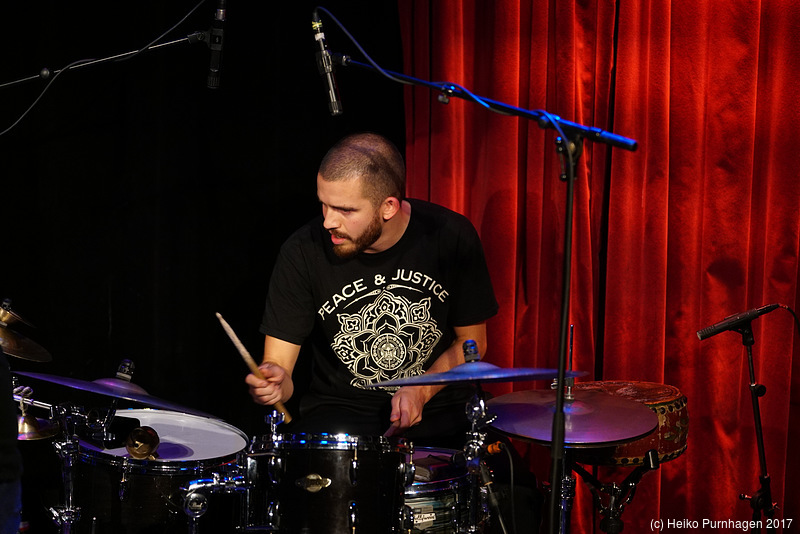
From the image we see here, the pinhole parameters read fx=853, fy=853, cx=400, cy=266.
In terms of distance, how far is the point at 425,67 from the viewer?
12.2 feet

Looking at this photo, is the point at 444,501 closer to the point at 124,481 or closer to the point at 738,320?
the point at 124,481

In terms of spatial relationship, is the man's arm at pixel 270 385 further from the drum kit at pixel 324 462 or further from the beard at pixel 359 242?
the beard at pixel 359 242

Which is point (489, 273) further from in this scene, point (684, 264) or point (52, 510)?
point (52, 510)

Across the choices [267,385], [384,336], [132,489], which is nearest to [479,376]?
[267,385]

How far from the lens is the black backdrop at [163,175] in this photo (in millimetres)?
3422

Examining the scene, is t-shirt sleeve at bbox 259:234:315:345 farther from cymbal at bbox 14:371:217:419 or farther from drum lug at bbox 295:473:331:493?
drum lug at bbox 295:473:331:493

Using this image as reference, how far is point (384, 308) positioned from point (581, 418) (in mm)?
918

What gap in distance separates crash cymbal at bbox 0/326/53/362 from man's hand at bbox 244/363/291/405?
28.0 inches

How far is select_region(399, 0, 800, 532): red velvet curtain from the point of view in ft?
11.0

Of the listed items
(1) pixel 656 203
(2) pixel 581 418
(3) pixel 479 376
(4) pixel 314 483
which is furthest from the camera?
(1) pixel 656 203

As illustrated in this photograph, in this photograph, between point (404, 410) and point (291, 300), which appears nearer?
point (404, 410)

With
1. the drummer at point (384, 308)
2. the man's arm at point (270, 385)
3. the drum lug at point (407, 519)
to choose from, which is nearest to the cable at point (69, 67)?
the drummer at point (384, 308)

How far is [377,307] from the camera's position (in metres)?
3.24

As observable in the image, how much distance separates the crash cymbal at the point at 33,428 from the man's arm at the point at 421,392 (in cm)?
111
